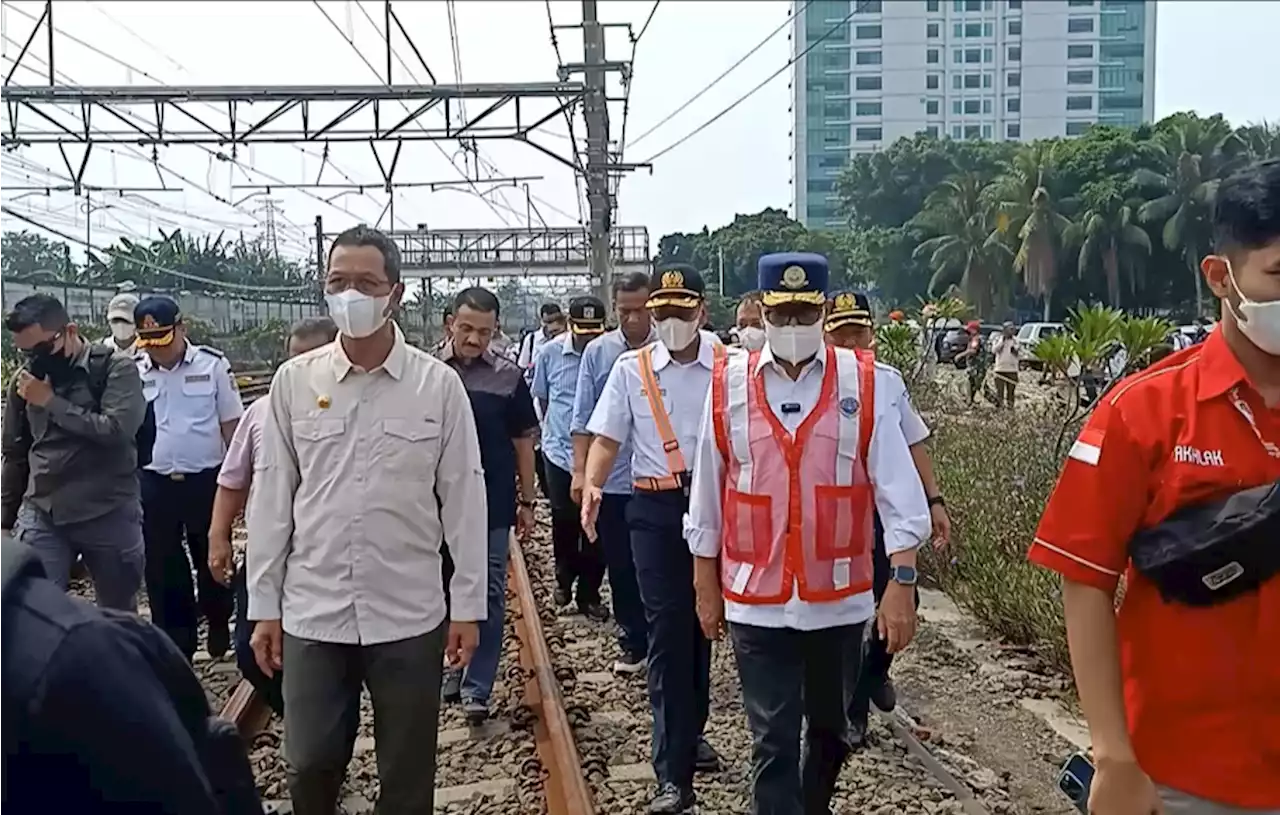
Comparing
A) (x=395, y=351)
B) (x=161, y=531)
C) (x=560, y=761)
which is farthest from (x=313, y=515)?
(x=161, y=531)

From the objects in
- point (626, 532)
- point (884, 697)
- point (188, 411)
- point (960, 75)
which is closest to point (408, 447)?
point (626, 532)

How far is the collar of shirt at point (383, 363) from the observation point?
4.06 m

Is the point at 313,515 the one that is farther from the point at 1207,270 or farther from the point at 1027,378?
the point at 1027,378

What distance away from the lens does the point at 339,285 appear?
4.12 meters

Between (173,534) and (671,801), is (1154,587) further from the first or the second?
(173,534)

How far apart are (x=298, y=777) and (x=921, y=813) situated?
247cm

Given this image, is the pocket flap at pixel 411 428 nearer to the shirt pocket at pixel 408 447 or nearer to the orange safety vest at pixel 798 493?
the shirt pocket at pixel 408 447

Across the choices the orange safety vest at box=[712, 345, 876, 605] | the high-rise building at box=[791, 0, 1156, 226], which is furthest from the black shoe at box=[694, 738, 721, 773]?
the high-rise building at box=[791, 0, 1156, 226]

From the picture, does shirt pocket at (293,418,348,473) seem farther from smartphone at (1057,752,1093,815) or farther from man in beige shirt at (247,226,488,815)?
smartphone at (1057,752,1093,815)

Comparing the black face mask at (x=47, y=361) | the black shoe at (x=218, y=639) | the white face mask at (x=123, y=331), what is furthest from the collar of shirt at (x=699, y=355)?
the white face mask at (x=123, y=331)

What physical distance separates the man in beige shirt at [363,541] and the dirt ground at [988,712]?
252 centimetres

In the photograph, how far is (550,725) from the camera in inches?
243

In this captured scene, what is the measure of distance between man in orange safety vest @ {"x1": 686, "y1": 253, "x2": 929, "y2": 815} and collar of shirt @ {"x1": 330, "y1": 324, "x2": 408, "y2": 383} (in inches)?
39.3

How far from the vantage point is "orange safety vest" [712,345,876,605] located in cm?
415
